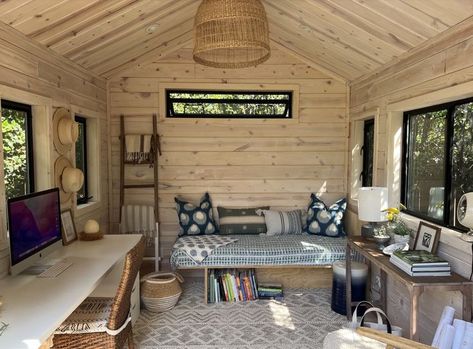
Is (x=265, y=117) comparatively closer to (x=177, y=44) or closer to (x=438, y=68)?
(x=177, y=44)

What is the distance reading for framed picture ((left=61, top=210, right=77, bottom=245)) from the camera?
2.98m

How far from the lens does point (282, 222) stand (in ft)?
13.5

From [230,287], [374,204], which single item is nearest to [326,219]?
[374,204]

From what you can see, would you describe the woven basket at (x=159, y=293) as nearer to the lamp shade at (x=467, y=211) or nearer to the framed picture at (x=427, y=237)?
the framed picture at (x=427, y=237)

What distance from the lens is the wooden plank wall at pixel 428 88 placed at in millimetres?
2186

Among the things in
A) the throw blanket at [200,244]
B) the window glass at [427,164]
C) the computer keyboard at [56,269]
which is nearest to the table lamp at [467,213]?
the window glass at [427,164]

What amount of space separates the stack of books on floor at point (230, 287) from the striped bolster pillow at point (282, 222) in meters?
0.66

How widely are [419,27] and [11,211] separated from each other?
2.73 meters

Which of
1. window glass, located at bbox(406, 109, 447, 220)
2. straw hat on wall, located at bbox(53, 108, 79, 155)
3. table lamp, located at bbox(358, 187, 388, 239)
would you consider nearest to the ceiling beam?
window glass, located at bbox(406, 109, 447, 220)

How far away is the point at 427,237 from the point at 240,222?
6.75 ft

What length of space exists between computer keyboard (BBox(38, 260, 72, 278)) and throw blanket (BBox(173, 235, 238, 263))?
1291 mm

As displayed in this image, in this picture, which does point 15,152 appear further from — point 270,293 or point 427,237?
point 427,237

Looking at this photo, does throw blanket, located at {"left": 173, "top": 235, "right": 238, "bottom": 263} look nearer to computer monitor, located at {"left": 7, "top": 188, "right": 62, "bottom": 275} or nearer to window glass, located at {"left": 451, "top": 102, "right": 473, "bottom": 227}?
computer monitor, located at {"left": 7, "top": 188, "right": 62, "bottom": 275}

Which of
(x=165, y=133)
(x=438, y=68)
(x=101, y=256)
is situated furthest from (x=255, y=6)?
(x=165, y=133)
